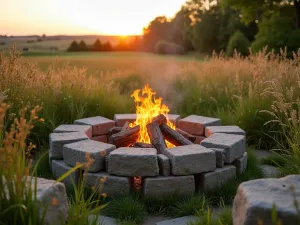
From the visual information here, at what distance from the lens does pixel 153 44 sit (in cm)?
2361

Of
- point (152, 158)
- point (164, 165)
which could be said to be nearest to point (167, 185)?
point (164, 165)

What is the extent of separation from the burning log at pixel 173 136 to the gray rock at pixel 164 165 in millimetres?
739

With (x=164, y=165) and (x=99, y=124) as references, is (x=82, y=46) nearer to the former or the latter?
(x=99, y=124)

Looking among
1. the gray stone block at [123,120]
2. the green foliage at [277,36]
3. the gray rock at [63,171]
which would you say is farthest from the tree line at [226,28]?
the gray rock at [63,171]

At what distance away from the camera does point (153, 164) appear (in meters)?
4.04

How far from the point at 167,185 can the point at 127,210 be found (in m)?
0.54

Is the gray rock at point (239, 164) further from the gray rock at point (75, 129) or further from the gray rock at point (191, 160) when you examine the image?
the gray rock at point (75, 129)

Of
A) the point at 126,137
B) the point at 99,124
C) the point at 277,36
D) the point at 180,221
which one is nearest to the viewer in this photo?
the point at 180,221

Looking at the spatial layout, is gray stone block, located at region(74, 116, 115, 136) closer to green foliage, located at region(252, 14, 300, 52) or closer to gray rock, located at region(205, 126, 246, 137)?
gray rock, located at region(205, 126, 246, 137)

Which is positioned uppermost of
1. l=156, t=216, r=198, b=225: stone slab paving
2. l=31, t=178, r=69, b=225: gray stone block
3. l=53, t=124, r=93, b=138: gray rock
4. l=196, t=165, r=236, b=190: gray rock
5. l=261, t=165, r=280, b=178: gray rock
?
l=31, t=178, r=69, b=225: gray stone block

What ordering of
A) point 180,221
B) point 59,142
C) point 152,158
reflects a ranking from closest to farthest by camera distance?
1. point 180,221
2. point 152,158
3. point 59,142

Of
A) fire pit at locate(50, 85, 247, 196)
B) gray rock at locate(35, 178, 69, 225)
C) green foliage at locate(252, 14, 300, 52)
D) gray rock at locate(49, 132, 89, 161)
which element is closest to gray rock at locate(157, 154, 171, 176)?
fire pit at locate(50, 85, 247, 196)

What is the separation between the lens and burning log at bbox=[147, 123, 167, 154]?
15.1ft

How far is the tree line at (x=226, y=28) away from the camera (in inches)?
600
